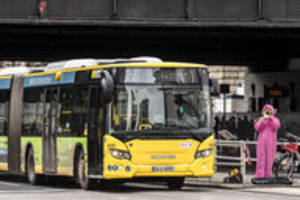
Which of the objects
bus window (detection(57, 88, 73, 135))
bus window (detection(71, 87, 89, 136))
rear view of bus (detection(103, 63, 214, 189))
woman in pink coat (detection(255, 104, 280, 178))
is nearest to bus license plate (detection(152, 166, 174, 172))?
rear view of bus (detection(103, 63, 214, 189))

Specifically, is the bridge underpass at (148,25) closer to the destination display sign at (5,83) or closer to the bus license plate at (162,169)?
the destination display sign at (5,83)

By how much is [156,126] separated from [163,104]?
44cm

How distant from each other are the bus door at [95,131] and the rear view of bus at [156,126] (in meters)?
0.25

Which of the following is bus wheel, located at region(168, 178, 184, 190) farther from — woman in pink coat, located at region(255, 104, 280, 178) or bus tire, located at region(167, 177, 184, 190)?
woman in pink coat, located at region(255, 104, 280, 178)

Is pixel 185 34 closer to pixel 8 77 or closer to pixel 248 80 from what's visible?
pixel 8 77

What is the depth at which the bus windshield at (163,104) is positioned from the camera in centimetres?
2008

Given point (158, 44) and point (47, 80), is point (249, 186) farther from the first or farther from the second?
point (158, 44)

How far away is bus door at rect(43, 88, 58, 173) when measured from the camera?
23078 millimetres

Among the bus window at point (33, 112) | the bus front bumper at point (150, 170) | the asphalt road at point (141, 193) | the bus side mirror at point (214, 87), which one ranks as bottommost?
the asphalt road at point (141, 193)

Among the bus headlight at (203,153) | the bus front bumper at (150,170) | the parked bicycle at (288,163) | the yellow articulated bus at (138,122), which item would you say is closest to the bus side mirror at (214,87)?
the yellow articulated bus at (138,122)

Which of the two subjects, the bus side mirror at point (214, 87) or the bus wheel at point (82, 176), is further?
the bus wheel at point (82, 176)

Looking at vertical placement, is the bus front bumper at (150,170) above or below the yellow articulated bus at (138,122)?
below

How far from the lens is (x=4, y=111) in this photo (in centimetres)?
2647

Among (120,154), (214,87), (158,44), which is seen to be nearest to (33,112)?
(120,154)
